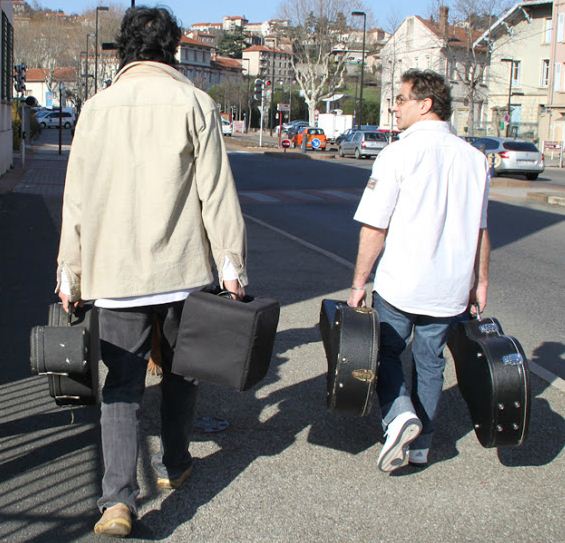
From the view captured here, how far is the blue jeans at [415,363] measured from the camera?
3.88m

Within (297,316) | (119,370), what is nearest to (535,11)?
(297,316)

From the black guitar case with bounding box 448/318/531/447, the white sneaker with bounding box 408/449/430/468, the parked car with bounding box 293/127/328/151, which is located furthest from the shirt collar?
the parked car with bounding box 293/127/328/151

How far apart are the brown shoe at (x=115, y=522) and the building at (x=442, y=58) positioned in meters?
51.7

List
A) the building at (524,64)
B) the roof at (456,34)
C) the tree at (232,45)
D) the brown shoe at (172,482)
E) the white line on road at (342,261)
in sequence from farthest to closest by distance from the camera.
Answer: the tree at (232,45)
the roof at (456,34)
the building at (524,64)
the white line on road at (342,261)
the brown shoe at (172,482)

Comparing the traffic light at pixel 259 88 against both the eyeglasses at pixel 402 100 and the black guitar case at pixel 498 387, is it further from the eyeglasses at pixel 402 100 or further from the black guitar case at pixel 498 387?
the black guitar case at pixel 498 387

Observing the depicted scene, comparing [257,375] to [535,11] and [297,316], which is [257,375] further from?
[535,11]

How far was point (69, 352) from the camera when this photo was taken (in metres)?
3.29

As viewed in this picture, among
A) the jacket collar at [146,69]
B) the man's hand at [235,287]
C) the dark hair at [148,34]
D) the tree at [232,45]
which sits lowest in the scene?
the man's hand at [235,287]

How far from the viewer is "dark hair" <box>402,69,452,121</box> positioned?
12.6 feet

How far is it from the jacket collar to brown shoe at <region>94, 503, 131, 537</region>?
62.3 inches

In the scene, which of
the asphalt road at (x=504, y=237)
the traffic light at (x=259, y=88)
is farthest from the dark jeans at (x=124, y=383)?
the traffic light at (x=259, y=88)

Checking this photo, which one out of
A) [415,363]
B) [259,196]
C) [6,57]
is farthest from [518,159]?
[415,363]

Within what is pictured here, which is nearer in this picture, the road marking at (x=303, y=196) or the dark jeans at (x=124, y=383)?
the dark jeans at (x=124, y=383)

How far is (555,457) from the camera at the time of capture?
4.25 metres
